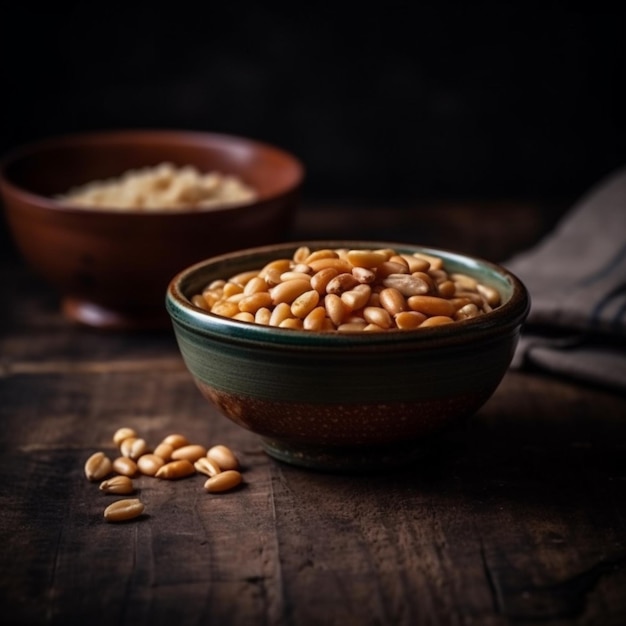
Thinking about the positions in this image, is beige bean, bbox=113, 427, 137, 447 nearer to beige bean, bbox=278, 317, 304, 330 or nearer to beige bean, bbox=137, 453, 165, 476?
beige bean, bbox=137, 453, 165, 476

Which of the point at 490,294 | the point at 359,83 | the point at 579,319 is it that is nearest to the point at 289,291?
the point at 490,294

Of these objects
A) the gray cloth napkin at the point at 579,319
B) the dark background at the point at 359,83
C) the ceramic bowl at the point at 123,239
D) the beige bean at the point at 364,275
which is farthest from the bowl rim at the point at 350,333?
the dark background at the point at 359,83

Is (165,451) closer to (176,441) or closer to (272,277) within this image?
(176,441)

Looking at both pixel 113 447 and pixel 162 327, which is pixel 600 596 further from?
pixel 162 327

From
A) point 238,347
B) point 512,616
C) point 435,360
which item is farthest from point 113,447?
point 512,616

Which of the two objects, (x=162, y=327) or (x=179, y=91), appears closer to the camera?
(x=162, y=327)
